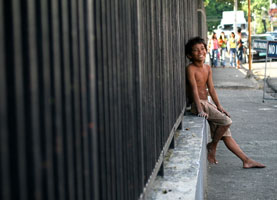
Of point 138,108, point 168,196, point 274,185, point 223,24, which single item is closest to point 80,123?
point 138,108

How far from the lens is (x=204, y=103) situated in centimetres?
711

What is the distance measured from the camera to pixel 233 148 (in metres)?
6.91

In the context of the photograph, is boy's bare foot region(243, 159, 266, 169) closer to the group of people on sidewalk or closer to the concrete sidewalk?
the concrete sidewalk

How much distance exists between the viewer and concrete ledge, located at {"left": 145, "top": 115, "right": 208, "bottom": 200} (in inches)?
150

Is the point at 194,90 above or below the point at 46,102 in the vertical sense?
below

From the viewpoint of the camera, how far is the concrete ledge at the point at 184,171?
12.5 ft

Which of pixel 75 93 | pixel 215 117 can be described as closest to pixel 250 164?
pixel 215 117

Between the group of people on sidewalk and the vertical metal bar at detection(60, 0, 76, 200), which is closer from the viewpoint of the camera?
the vertical metal bar at detection(60, 0, 76, 200)

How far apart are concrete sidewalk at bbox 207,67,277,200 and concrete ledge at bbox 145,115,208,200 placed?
551mm

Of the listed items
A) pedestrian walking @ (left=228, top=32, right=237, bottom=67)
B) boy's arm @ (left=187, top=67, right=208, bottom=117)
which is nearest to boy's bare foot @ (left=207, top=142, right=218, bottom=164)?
boy's arm @ (left=187, top=67, right=208, bottom=117)

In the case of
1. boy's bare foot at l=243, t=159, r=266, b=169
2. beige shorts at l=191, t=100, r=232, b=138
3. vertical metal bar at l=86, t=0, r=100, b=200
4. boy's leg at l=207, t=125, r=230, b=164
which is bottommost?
boy's bare foot at l=243, t=159, r=266, b=169

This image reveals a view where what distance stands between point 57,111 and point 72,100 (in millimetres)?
158

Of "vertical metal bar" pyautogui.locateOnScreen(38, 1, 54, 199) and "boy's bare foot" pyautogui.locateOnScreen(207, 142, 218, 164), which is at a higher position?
"vertical metal bar" pyautogui.locateOnScreen(38, 1, 54, 199)

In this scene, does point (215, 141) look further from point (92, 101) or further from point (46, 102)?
point (46, 102)
